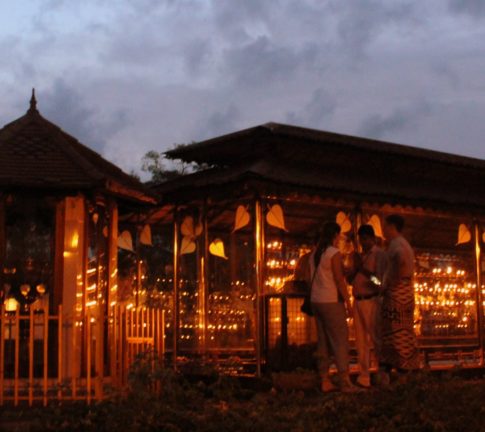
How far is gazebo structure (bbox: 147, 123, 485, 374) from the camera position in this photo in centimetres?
1373

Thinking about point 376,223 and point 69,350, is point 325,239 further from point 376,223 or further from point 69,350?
point 376,223

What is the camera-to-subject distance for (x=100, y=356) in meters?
10.9

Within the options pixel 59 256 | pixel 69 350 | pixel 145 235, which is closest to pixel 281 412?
pixel 69 350

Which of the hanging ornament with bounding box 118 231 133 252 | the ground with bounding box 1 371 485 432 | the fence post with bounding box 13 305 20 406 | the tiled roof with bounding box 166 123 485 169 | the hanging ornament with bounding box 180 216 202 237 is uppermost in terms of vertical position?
the tiled roof with bounding box 166 123 485 169

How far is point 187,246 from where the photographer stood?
1627 cm

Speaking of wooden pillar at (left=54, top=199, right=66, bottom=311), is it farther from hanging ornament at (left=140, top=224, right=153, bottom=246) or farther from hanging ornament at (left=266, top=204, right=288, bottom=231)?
hanging ornament at (left=140, top=224, right=153, bottom=246)

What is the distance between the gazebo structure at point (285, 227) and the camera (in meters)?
13.7

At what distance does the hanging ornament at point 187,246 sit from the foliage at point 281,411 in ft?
23.0

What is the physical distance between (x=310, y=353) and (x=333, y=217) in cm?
418

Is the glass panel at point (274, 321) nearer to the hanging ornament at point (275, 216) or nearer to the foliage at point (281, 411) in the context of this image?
the hanging ornament at point (275, 216)

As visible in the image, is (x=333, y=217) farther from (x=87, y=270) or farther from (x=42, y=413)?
(x=42, y=413)

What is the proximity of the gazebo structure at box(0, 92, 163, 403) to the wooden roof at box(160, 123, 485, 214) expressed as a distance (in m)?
1.65

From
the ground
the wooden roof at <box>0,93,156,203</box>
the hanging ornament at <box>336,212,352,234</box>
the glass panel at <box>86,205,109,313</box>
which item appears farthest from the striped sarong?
the hanging ornament at <box>336,212,352,234</box>

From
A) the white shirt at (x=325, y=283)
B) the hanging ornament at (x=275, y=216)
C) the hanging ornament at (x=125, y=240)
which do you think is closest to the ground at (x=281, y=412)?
the white shirt at (x=325, y=283)
